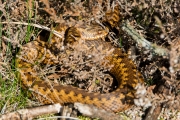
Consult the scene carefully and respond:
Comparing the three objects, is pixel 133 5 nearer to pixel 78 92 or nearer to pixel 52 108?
pixel 78 92

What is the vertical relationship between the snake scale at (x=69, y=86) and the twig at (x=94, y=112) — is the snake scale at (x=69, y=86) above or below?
above

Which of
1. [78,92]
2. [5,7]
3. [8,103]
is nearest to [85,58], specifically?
[78,92]

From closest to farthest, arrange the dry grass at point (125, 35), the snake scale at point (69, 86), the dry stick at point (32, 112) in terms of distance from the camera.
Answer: the dry stick at point (32, 112) < the dry grass at point (125, 35) < the snake scale at point (69, 86)

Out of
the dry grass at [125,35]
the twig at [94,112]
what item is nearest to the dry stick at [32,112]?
the dry grass at [125,35]

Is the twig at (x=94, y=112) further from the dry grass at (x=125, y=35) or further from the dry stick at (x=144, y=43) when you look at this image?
the dry stick at (x=144, y=43)

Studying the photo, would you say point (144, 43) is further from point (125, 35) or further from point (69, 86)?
point (69, 86)

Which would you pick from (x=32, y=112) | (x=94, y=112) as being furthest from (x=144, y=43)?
(x=32, y=112)

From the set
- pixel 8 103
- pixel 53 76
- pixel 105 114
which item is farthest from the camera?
pixel 53 76
